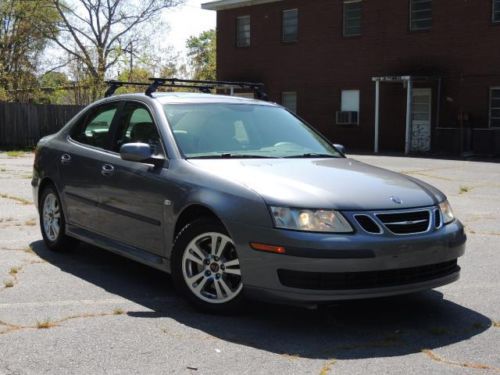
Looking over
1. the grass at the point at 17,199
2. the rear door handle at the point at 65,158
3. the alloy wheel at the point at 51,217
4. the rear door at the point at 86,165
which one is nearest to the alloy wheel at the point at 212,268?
the rear door at the point at 86,165

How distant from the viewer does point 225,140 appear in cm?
570

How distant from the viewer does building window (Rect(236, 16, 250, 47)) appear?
3250cm

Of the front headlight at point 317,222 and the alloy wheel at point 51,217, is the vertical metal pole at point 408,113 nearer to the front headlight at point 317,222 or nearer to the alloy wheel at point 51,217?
the alloy wheel at point 51,217

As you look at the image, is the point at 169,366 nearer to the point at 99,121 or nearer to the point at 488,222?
the point at 99,121

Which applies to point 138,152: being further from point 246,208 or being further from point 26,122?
point 26,122

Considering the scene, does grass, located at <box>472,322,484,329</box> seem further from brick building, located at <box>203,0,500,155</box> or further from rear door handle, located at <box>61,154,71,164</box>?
brick building, located at <box>203,0,500,155</box>

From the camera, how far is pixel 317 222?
14.7 feet

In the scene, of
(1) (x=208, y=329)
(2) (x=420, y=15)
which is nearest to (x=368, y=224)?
(1) (x=208, y=329)

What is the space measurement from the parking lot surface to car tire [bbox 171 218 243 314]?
127 mm

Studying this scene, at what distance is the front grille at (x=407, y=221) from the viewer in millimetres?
4571

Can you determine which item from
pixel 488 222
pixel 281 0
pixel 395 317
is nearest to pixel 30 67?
pixel 281 0

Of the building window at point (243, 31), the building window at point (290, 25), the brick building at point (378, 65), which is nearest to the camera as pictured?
the brick building at point (378, 65)

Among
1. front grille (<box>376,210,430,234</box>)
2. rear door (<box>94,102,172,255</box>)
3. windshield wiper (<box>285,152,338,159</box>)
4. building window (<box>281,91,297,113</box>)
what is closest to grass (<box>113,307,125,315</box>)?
rear door (<box>94,102,172,255</box>)

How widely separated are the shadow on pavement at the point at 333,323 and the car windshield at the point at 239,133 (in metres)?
1.20
